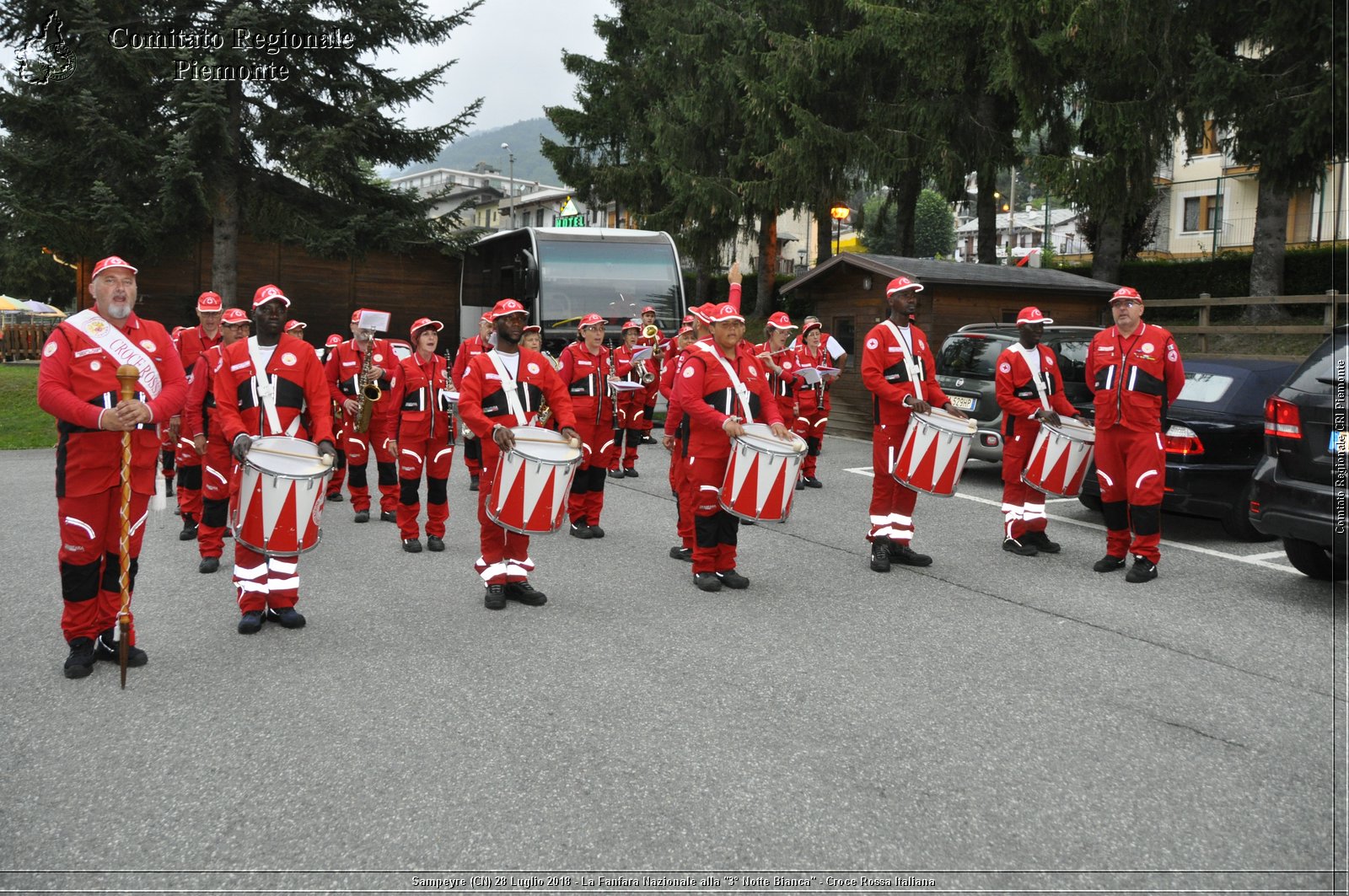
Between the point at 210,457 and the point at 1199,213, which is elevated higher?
the point at 1199,213

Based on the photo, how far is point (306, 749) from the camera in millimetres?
4188

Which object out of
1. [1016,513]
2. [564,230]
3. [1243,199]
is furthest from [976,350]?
[1243,199]

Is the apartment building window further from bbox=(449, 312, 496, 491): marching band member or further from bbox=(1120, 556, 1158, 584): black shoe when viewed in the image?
bbox=(1120, 556, 1158, 584): black shoe

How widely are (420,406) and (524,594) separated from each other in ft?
9.80

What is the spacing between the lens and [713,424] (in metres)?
7.04

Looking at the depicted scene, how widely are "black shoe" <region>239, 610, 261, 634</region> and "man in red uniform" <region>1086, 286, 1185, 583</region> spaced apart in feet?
18.8

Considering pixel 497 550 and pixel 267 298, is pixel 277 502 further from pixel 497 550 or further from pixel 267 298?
pixel 497 550

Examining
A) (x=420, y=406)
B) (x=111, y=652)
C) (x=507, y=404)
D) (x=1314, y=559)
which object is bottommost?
(x=111, y=652)

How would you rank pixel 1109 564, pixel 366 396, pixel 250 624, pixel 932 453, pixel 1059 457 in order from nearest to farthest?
pixel 250 624, pixel 932 453, pixel 1109 564, pixel 1059 457, pixel 366 396

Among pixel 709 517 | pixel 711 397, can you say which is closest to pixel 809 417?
pixel 711 397

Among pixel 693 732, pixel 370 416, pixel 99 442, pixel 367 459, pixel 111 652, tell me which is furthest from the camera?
pixel 367 459

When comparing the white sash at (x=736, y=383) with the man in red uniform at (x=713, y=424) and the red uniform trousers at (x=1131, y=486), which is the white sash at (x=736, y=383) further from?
the red uniform trousers at (x=1131, y=486)

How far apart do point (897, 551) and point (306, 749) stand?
16.2 ft

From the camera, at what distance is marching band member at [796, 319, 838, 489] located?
1281 cm
